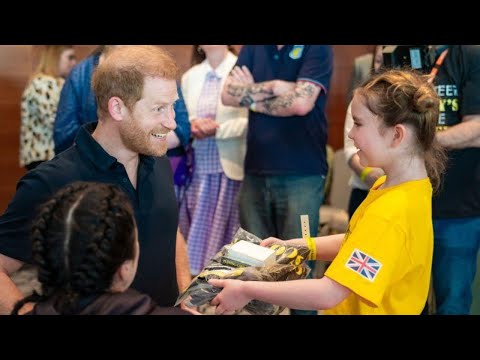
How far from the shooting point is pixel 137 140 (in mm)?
1826

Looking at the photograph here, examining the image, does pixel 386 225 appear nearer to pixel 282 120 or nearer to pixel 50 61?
pixel 282 120

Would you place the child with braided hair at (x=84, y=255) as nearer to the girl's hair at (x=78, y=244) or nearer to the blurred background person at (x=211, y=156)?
the girl's hair at (x=78, y=244)

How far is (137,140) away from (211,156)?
1755mm

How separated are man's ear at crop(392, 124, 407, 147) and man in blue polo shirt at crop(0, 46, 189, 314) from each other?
59 cm

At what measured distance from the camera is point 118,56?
1.83m

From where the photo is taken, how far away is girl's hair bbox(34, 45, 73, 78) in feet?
12.6

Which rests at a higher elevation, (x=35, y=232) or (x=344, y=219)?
(x=35, y=232)

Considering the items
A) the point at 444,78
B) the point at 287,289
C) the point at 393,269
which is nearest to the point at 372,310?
the point at 393,269

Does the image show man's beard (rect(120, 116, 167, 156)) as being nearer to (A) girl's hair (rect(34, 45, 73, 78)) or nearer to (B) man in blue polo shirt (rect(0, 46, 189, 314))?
(B) man in blue polo shirt (rect(0, 46, 189, 314))

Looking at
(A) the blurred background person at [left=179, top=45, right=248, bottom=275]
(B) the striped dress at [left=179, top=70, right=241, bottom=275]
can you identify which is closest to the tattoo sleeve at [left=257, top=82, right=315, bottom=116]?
(A) the blurred background person at [left=179, top=45, right=248, bottom=275]

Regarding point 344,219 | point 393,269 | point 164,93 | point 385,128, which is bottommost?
point 344,219

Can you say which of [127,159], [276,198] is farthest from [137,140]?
[276,198]
